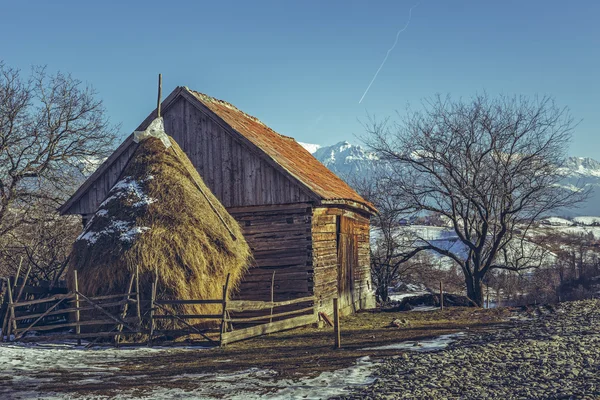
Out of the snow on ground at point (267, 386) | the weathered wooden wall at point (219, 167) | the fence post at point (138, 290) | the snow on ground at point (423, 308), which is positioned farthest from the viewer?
the snow on ground at point (423, 308)

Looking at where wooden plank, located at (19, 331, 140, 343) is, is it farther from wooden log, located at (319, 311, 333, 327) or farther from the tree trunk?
the tree trunk

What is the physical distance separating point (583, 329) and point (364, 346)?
4.85m

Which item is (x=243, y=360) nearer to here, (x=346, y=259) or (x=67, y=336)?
(x=67, y=336)

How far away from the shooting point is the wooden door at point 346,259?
18.4 m

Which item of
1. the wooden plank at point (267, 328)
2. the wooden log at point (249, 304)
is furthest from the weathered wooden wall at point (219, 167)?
the wooden plank at point (267, 328)

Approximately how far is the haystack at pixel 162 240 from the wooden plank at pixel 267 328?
1.22m

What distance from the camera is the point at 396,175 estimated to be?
2503 centimetres

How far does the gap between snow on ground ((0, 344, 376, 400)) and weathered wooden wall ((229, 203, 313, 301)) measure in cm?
519

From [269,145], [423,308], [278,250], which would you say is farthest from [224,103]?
[423,308]

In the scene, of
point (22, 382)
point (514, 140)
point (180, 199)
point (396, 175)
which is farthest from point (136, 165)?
point (514, 140)

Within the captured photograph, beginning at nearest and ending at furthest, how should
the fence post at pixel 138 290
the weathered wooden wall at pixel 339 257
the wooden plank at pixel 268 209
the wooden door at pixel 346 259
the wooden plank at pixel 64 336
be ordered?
the fence post at pixel 138 290 < the wooden plank at pixel 64 336 < the wooden plank at pixel 268 209 < the weathered wooden wall at pixel 339 257 < the wooden door at pixel 346 259

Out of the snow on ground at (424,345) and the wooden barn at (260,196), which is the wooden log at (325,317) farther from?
the snow on ground at (424,345)

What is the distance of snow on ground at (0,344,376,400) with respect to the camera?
7828 mm

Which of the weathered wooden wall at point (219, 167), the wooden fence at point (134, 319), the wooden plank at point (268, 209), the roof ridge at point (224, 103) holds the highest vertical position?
the roof ridge at point (224, 103)
